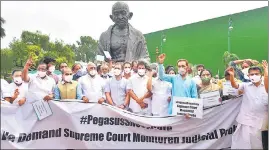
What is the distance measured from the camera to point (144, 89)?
688 cm

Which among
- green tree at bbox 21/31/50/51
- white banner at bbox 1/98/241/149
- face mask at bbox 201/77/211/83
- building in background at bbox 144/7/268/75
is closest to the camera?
white banner at bbox 1/98/241/149

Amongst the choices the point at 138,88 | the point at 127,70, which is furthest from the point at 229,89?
the point at 127,70

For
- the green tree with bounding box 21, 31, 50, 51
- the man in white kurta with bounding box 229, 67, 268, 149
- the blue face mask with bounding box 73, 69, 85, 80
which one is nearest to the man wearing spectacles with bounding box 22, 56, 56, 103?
the blue face mask with bounding box 73, 69, 85, 80

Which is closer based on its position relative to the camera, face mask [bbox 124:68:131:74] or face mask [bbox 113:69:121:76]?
face mask [bbox 113:69:121:76]

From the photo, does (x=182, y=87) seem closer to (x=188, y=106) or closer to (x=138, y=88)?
(x=188, y=106)

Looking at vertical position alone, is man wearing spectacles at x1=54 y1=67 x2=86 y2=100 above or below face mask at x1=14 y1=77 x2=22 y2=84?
below

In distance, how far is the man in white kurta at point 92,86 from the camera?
6.80m

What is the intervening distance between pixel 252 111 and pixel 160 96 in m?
1.54

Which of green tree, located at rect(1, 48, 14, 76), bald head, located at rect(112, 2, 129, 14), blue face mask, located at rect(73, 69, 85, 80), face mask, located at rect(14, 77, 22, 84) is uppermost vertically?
bald head, located at rect(112, 2, 129, 14)

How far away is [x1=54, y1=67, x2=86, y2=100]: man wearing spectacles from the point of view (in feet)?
21.7

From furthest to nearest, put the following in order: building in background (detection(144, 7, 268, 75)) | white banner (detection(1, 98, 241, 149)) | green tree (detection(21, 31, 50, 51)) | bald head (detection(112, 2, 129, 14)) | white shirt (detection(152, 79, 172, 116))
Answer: green tree (detection(21, 31, 50, 51)), building in background (detection(144, 7, 268, 75)), bald head (detection(112, 2, 129, 14)), white shirt (detection(152, 79, 172, 116)), white banner (detection(1, 98, 241, 149))

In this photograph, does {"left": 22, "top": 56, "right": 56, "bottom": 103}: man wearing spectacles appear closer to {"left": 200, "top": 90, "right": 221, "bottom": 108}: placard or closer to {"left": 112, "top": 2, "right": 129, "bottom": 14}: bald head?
{"left": 200, "top": 90, "right": 221, "bottom": 108}: placard

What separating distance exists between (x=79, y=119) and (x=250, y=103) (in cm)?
283

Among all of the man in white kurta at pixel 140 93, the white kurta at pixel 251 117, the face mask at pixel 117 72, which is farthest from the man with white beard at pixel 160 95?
the white kurta at pixel 251 117
